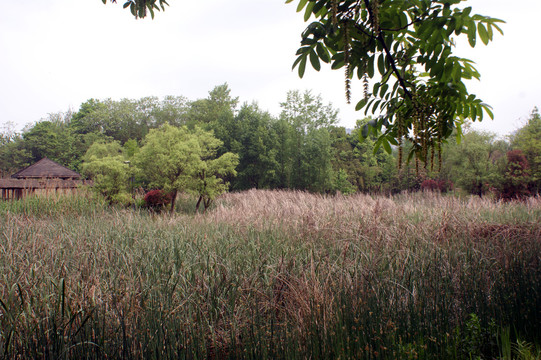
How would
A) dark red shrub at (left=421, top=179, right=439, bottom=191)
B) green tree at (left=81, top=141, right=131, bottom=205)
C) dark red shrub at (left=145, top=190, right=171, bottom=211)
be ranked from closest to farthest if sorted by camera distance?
green tree at (left=81, top=141, right=131, bottom=205) < dark red shrub at (left=145, top=190, right=171, bottom=211) < dark red shrub at (left=421, top=179, right=439, bottom=191)

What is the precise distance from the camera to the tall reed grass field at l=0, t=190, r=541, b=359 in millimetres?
2064

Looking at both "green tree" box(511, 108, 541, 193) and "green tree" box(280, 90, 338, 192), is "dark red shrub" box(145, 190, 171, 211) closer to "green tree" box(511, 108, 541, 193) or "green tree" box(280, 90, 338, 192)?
"green tree" box(280, 90, 338, 192)

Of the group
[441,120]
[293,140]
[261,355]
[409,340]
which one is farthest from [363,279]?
[293,140]

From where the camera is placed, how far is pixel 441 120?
2.10 m

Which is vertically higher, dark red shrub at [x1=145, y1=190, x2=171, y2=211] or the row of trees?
the row of trees

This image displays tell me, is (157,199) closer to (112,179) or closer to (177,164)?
(112,179)

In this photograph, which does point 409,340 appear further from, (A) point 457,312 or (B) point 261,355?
(B) point 261,355

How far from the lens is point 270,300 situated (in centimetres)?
283

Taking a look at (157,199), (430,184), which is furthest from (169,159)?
(430,184)

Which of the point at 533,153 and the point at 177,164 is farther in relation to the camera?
the point at 533,153

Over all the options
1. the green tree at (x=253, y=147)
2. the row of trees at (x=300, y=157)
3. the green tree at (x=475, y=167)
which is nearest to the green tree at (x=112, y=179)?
the row of trees at (x=300, y=157)

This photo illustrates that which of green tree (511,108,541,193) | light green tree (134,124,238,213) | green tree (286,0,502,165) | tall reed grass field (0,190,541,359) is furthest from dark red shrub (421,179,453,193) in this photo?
green tree (286,0,502,165)

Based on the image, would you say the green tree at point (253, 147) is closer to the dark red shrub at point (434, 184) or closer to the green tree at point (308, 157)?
the green tree at point (308, 157)

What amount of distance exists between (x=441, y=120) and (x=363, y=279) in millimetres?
1508
